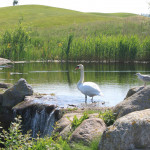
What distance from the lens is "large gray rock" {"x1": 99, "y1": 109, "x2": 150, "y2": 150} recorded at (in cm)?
743

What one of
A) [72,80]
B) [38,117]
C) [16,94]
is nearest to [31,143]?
[38,117]

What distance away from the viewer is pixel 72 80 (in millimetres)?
22781

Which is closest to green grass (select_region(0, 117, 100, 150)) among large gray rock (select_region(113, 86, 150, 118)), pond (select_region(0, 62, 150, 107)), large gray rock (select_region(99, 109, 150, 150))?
large gray rock (select_region(99, 109, 150, 150))

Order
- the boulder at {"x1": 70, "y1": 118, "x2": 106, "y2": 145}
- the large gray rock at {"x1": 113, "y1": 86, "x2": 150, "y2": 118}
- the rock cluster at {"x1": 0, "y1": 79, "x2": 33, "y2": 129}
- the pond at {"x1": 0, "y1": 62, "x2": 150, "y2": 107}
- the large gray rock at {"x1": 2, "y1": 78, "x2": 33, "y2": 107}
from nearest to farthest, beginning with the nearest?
the boulder at {"x1": 70, "y1": 118, "x2": 106, "y2": 145} < the large gray rock at {"x1": 113, "y1": 86, "x2": 150, "y2": 118} < the rock cluster at {"x1": 0, "y1": 79, "x2": 33, "y2": 129} < the large gray rock at {"x1": 2, "y1": 78, "x2": 33, "y2": 107} < the pond at {"x1": 0, "y1": 62, "x2": 150, "y2": 107}

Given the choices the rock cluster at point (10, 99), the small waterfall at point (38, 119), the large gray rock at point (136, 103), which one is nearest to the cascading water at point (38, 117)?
the small waterfall at point (38, 119)

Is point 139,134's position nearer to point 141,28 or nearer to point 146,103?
point 146,103

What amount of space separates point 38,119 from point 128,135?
6.87 m

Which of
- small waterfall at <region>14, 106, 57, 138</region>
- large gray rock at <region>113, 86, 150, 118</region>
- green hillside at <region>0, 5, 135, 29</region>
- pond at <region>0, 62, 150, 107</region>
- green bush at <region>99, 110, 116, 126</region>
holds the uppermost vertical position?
green hillside at <region>0, 5, 135, 29</region>

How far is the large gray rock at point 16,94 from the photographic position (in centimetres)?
1532

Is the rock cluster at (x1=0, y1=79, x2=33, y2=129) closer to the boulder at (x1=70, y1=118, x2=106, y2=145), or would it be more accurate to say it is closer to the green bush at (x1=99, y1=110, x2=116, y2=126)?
the green bush at (x1=99, y1=110, x2=116, y2=126)

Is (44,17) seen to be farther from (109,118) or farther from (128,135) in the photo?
(128,135)

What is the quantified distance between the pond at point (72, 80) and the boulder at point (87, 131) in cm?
545

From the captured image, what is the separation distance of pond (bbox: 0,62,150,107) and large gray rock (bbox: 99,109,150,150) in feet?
22.1

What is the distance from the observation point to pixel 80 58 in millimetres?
33812
